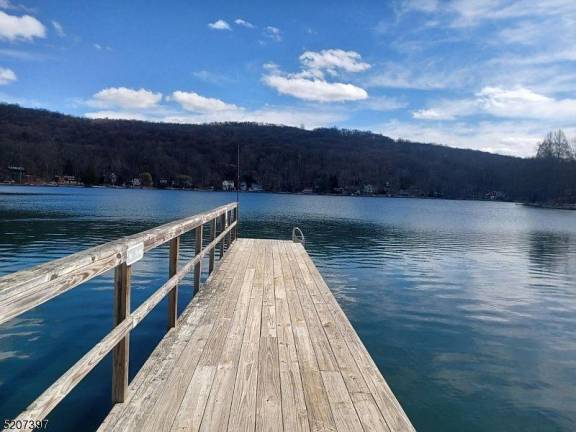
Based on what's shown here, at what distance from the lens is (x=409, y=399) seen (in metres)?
4.80

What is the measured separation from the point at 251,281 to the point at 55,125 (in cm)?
14317

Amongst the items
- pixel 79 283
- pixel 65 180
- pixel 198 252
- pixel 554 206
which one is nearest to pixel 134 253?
pixel 79 283

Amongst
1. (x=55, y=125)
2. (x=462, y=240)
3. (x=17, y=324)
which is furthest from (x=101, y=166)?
(x=17, y=324)

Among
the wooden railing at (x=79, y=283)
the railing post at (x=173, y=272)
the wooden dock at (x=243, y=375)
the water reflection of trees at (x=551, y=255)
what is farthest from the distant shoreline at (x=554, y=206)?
the wooden railing at (x=79, y=283)

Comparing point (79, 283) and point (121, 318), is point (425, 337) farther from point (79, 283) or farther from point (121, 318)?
point (79, 283)

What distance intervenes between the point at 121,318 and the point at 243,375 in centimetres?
111

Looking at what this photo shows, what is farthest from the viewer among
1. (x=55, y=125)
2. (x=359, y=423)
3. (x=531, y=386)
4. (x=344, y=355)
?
(x=55, y=125)

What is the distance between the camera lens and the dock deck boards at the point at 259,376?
2.58 meters

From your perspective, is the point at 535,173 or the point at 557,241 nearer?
the point at 557,241

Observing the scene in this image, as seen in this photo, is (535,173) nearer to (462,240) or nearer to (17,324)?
(462,240)

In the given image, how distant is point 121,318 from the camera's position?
2.75 m

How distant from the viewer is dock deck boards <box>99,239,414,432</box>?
2584mm

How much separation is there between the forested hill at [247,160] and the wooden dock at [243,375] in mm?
118291

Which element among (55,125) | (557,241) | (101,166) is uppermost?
(55,125)
